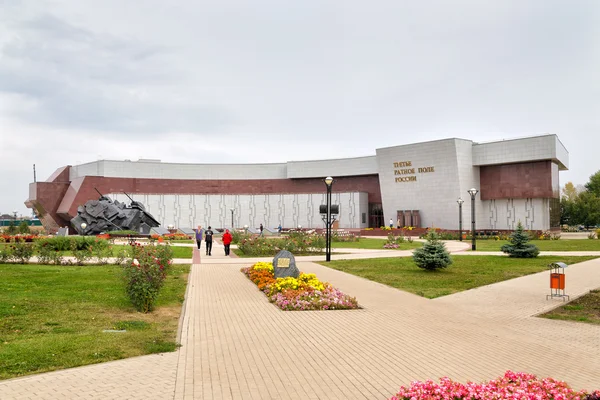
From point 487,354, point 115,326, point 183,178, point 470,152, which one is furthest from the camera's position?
point 183,178

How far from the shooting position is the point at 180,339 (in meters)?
7.77

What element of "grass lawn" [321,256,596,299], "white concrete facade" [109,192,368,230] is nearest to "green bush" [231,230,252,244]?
"grass lawn" [321,256,596,299]

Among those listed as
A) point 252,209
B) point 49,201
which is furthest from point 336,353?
point 49,201

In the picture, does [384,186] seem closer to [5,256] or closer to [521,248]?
[521,248]

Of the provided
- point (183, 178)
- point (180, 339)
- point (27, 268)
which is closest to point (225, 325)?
point (180, 339)

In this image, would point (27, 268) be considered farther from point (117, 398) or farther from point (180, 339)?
point (117, 398)

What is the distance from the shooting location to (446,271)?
18219mm

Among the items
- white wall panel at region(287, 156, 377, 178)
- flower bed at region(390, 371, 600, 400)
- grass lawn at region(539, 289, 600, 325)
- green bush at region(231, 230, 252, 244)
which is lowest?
grass lawn at region(539, 289, 600, 325)

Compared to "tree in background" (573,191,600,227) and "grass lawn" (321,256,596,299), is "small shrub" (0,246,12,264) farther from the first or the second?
"tree in background" (573,191,600,227)

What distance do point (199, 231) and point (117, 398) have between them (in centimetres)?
2383

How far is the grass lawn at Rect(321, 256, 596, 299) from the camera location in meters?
14.5

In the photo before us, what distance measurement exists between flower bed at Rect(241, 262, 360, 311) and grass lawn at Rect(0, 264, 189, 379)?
2.28 metres

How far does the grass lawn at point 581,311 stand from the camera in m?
9.77

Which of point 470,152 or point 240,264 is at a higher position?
point 470,152
